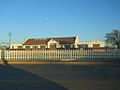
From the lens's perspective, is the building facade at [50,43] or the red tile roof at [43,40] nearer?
the building facade at [50,43]

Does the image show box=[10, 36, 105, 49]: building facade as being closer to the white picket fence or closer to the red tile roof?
the red tile roof

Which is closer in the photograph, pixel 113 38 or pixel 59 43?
pixel 59 43

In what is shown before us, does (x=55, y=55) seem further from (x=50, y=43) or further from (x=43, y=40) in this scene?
(x=43, y=40)

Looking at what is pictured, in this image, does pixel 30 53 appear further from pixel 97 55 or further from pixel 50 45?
pixel 50 45

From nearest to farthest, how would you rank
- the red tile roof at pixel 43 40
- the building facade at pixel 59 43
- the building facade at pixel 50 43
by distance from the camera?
the building facade at pixel 50 43, the building facade at pixel 59 43, the red tile roof at pixel 43 40

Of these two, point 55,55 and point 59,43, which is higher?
point 59,43

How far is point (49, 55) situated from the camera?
27469 millimetres

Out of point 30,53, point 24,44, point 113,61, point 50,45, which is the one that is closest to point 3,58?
point 30,53

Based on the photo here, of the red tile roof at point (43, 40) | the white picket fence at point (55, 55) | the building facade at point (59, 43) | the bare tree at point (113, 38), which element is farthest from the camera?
the bare tree at point (113, 38)

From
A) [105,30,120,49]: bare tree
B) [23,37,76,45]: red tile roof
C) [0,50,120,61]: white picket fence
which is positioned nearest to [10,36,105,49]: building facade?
[23,37,76,45]: red tile roof

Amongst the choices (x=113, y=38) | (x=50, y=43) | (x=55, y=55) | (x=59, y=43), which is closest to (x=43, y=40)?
(x=50, y=43)

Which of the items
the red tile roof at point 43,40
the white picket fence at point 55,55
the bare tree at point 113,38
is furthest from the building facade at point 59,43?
the white picket fence at point 55,55

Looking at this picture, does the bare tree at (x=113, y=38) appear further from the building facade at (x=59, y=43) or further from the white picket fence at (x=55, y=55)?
the white picket fence at (x=55, y=55)

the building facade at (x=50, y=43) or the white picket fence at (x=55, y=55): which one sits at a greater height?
the building facade at (x=50, y=43)
